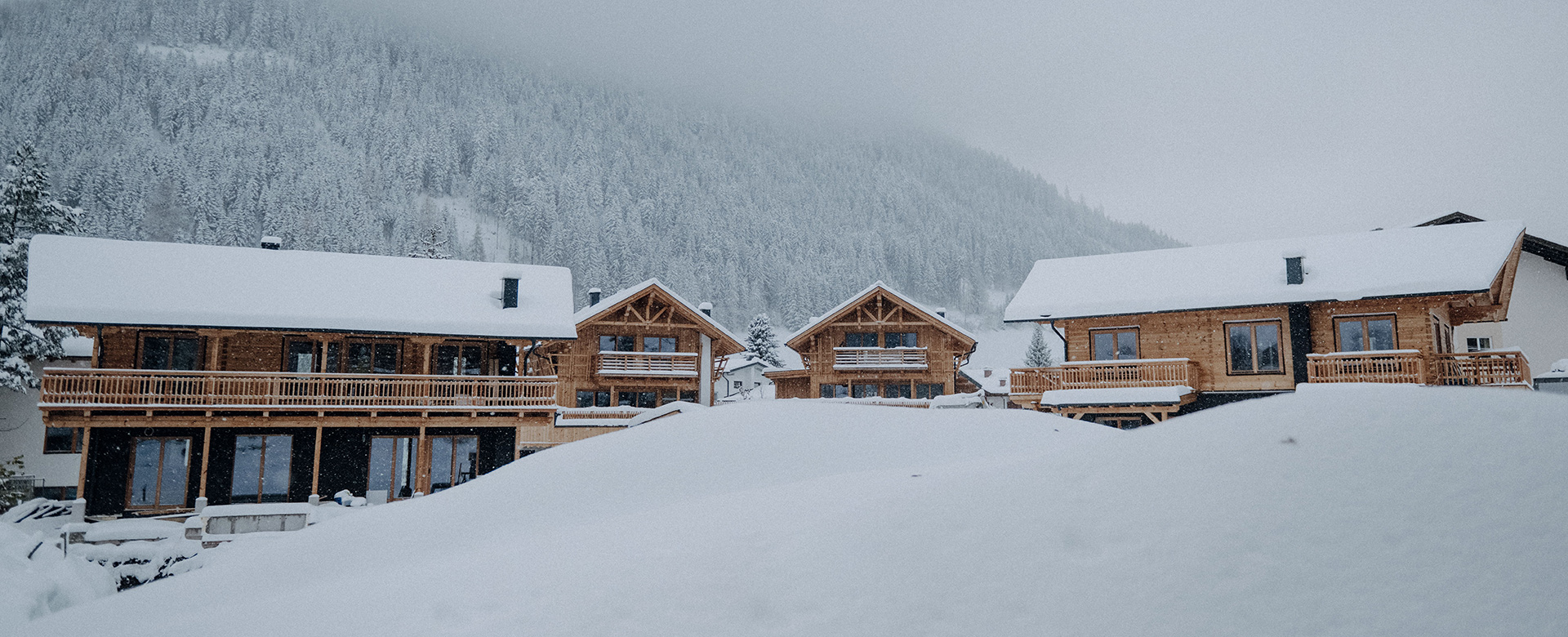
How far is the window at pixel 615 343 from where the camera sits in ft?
111

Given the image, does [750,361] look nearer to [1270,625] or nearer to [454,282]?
[454,282]

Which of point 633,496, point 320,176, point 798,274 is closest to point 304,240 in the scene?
point 320,176

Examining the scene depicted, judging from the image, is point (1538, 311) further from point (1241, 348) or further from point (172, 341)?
point (172, 341)

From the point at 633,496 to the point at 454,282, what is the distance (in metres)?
21.2

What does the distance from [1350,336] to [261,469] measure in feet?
98.4

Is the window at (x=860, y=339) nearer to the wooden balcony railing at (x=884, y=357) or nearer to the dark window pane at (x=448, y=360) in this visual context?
the wooden balcony railing at (x=884, y=357)

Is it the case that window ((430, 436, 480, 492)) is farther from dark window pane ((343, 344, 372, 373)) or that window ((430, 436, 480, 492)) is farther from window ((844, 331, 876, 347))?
window ((844, 331, 876, 347))

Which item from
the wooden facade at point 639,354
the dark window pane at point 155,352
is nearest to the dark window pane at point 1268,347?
the wooden facade at point 639,354

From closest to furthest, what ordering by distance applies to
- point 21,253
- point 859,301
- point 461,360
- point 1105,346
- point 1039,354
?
point 1105,346
point 461,360
point 21,253
point 859,301
point 1039,354

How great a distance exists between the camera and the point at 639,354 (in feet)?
107

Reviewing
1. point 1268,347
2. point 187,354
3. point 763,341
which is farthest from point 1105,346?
point 763,341

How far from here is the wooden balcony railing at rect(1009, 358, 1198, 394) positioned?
23.0 metres

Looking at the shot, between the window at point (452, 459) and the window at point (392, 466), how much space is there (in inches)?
24.3

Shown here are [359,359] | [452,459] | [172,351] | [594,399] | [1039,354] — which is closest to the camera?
[172,351]
